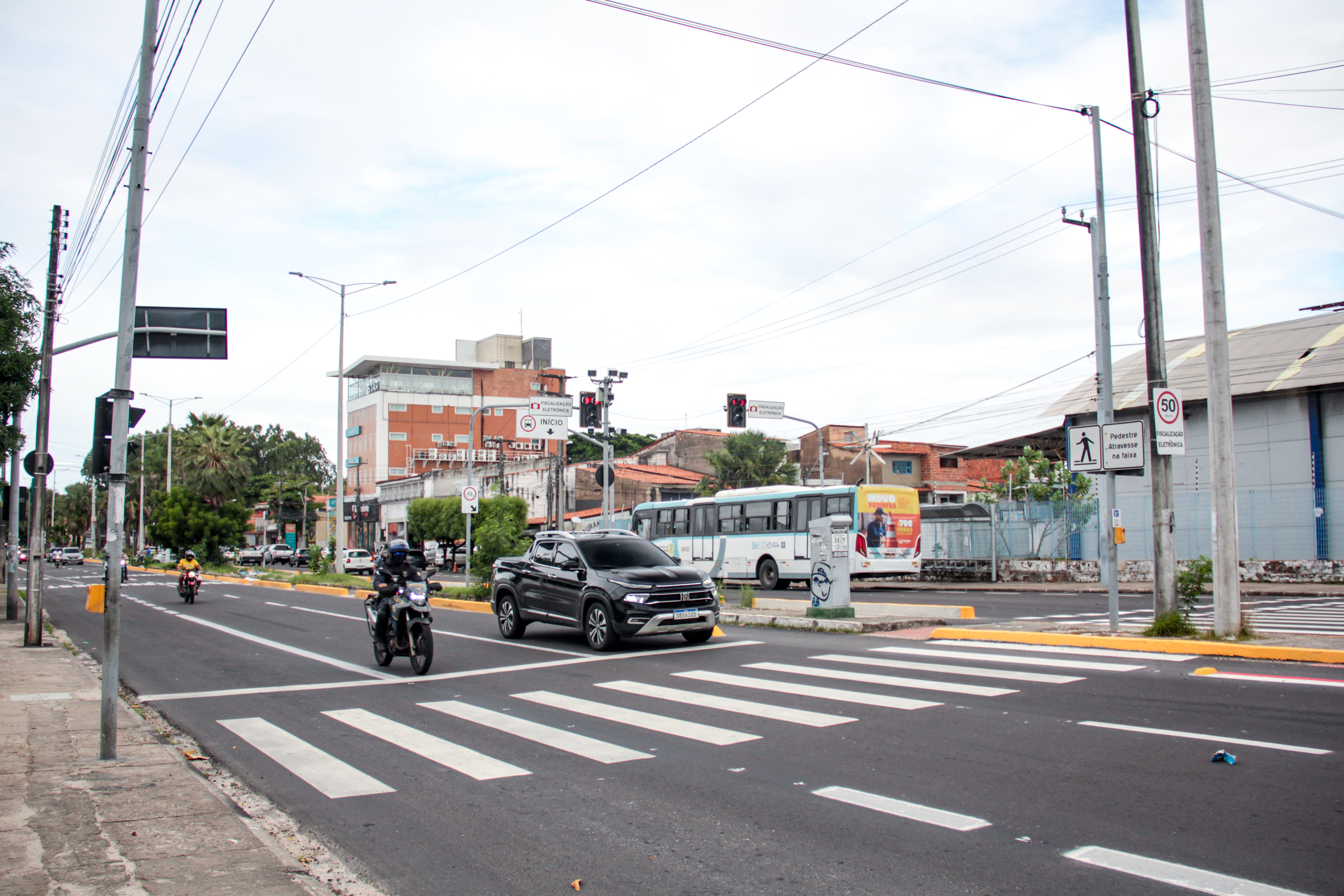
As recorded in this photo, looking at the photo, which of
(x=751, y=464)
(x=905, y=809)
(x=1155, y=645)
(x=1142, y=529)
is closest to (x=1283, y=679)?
(x=1155, y=645)

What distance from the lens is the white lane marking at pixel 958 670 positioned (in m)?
10.0

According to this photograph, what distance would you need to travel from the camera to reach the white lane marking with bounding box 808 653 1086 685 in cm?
1002

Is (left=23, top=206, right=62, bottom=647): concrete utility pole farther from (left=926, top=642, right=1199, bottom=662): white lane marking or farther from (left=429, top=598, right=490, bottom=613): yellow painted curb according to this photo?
(left=926, top=642, right=1199, bottom=662): white lane marking

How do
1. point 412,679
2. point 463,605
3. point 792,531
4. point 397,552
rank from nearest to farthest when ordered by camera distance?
point 412,679 → point 397,552 → point 463,605 → point 792,531

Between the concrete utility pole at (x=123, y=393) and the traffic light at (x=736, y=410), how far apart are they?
2333 centimetres

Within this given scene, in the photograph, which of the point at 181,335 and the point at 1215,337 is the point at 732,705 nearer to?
the point at 181,335

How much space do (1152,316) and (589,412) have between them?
16695mm

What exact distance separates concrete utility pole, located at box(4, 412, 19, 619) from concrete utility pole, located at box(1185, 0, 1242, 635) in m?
21.8

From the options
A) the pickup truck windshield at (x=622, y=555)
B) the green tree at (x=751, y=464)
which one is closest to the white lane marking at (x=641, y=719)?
the pickup truck windshield at (x=622, y=555)

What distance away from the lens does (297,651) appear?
1516cm

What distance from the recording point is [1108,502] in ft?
46.1

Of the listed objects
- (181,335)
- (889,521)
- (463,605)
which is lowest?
(463,605)

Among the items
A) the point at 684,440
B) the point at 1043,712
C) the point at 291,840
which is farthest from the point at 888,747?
the point at 684,440

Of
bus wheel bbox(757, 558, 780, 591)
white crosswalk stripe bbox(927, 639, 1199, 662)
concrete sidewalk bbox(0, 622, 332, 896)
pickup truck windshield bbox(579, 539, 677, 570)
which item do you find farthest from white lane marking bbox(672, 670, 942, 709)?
bus wheel bbox(757, 558, 780, 591)
